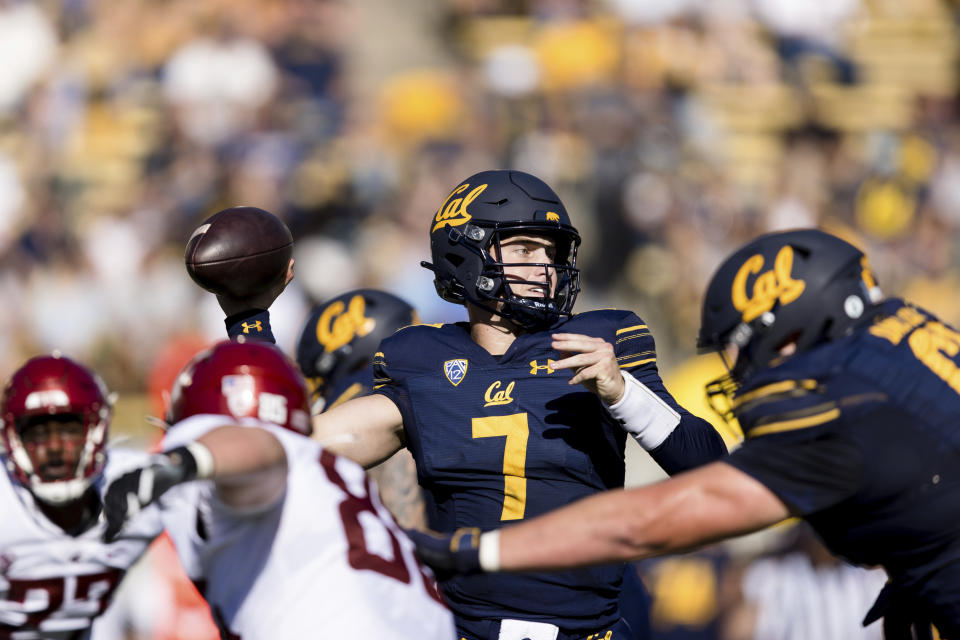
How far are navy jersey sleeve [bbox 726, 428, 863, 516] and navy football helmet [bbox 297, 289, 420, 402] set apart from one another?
244cm

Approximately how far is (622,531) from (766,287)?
0.73 meters

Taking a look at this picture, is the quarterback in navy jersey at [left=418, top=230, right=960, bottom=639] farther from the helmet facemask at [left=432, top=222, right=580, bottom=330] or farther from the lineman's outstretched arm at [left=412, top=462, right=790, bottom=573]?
the helmet facemask at [left=432, top=222, right=580, bottom=330]

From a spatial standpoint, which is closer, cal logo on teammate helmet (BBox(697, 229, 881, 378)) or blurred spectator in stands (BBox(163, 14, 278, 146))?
cal logo on teammate helmet (BBox(697, 229, 881, 378))

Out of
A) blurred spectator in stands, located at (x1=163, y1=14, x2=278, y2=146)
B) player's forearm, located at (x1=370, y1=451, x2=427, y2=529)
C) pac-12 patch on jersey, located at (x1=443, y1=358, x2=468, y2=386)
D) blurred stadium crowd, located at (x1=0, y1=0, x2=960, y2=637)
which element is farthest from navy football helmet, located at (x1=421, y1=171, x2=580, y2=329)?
blurred spectator in stands, located at (x1=163, y1=14, x2=278, y2=146)

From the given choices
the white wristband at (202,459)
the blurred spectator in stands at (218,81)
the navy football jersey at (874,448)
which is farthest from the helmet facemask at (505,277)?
the blurred spectator in stands at (218,81)

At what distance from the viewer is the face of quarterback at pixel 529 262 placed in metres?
3.88

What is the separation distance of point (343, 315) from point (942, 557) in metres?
2.81

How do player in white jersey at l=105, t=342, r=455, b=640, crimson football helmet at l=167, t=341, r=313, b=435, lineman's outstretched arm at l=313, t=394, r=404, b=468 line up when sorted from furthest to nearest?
lineman's outstretched arm at l=313, t=394, r=404, b=468, crimson football helmet at l=167, t=341, r=313, b=435, player in white jersey at l=105, t=342, r=455, b=640

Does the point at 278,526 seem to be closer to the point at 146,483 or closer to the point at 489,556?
the point at 146,483

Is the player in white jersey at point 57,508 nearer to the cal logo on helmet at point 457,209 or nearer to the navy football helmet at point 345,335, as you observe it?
the cal logo on helmet at point 457,209

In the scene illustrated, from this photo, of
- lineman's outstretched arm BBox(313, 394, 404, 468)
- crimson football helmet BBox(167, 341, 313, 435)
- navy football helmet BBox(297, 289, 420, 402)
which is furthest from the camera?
navy football helmet BBox(297, 289, 420, 402)

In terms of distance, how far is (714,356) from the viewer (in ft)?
25.4

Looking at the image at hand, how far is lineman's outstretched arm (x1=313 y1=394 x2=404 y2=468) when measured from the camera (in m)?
3.78

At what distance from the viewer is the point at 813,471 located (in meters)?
2.80
